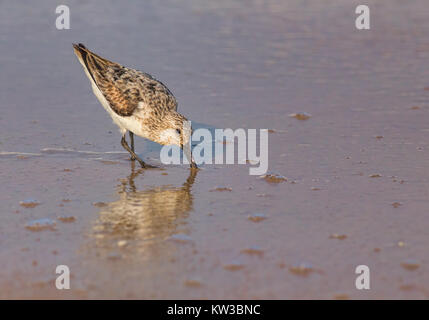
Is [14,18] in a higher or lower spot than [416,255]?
higher

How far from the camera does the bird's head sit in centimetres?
789

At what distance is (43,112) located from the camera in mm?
9375

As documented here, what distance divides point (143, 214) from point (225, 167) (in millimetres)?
1685

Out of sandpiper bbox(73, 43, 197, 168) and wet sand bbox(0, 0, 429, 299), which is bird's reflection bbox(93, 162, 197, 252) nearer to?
wet sand bbox(0, 0, 429, 299)

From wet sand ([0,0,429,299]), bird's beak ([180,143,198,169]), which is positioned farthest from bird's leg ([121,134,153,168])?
bird's beak ([180,143,198,169])

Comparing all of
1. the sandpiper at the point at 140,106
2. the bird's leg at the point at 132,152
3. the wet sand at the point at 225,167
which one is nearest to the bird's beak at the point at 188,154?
the sandpiper at the point at 140,106

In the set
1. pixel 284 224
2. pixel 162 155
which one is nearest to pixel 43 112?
pixel 162 155

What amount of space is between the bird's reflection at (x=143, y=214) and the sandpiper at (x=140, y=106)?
70cm

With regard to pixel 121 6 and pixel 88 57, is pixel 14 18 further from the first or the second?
pixel 88 57

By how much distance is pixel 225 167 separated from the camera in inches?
307

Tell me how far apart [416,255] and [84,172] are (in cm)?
379

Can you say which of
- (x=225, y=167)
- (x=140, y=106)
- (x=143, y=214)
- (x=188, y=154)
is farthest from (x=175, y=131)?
(x=143, y=214)
